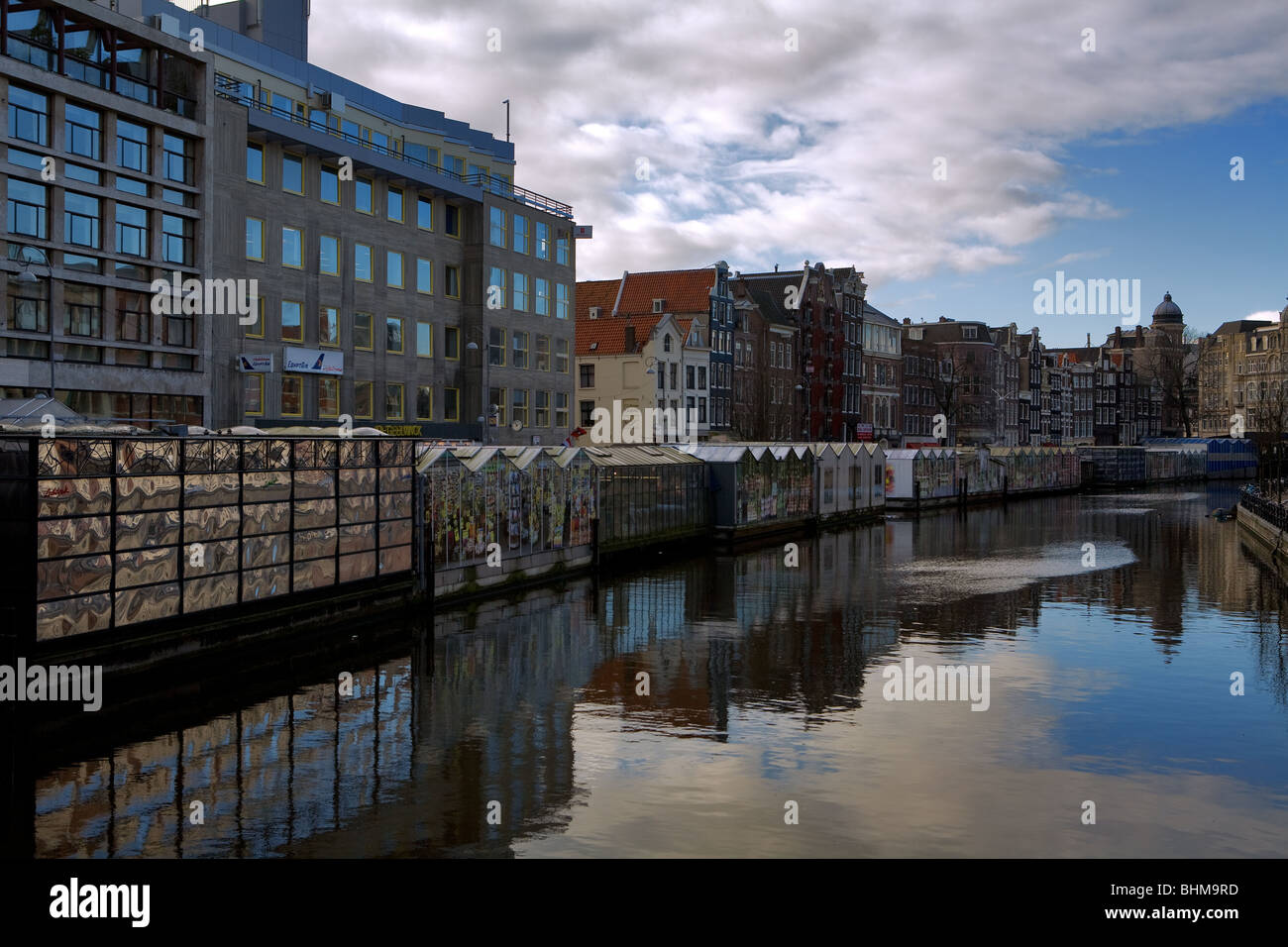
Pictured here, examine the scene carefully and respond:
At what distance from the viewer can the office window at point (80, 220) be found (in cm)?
3659

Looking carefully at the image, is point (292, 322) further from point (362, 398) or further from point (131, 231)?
point (131, 231)

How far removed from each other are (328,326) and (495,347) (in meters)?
11.2

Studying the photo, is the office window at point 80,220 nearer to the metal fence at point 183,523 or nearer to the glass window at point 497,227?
the metal fence at point 183,523

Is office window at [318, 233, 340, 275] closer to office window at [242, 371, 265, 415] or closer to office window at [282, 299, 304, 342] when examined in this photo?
office window at [282, 299, 304, 342]

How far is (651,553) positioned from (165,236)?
64.4 feet

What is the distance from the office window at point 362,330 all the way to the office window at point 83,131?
1237 cm

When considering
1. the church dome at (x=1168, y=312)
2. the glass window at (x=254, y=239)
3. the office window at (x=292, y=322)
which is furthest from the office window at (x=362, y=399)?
the church dome at (x=1168, y=312)

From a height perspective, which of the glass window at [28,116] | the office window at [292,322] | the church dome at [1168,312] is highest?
the church dome at [1168,312]

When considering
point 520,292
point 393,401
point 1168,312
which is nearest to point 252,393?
point 393,401

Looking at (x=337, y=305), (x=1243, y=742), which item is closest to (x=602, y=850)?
(x=1243, y=742)

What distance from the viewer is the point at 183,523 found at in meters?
19.4

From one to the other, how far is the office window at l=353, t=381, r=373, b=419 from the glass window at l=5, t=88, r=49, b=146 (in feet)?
50.8

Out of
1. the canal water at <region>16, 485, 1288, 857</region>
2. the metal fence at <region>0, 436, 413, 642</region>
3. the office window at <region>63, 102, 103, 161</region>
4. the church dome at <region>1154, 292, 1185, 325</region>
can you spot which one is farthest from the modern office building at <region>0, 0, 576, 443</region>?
the church dome at <region>1154, 292, 1185, 325</region>

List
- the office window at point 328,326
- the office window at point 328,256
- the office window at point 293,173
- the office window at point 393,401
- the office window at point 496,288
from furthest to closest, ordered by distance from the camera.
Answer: the office window at point 496,288 → the office window at point 393,401 → the office window at point 328,326 → the office window at point 328,256 → the office window at point 293,173
